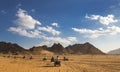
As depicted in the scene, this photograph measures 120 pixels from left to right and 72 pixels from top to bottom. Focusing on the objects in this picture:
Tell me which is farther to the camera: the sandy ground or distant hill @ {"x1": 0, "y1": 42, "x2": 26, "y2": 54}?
distant hill @ {"x1": 0, "y1": 42, "x2": 26, "y2": 54}

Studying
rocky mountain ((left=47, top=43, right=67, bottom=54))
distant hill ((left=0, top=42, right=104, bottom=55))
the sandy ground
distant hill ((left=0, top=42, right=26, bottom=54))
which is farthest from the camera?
rocky mountain ((left=47, top=43, right=67, bottom=54))

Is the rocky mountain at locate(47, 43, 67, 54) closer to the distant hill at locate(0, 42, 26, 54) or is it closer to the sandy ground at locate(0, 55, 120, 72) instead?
the distant hill at locate(0, 42, 26, 54)

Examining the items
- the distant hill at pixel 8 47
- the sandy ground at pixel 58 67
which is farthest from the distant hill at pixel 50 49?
Result: the sandy ground at pixel 58 67

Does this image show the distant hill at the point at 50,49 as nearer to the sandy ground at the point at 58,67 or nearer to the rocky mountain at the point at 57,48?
the rocky mountain at the point at 57,48

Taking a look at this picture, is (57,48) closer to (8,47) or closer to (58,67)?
(8,47)

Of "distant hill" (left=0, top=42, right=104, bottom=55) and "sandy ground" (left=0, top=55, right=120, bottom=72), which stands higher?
"distant hill" (left=0, top=42, right=104, bottom=55)

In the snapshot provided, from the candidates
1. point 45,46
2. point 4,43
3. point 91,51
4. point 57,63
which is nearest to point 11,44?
point 4,43

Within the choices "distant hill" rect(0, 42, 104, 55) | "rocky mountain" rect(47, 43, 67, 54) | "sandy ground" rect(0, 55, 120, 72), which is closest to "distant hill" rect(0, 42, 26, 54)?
"distant hill" rect(0, 42, 104, 55)

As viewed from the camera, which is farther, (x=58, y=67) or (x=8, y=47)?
(x=8, y=47)

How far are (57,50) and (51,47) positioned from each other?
9378 millimetres

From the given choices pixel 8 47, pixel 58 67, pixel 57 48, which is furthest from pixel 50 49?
pixel 58 67

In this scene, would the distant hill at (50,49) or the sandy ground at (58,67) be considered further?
the distant hill at (50,49)

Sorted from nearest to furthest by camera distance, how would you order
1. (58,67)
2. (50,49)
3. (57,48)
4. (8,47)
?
(58,67), (8,47), (50,49), (57,48)

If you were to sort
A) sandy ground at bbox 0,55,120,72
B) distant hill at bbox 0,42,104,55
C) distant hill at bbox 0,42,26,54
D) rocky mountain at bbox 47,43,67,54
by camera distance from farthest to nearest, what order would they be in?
rocky mountain at bbox 47,43,67,54 → distant hill at bbox 0,42,26,54 → distant hill at bbox 0,42,104,55 → sandy ground at bbox 0,55,120,72
